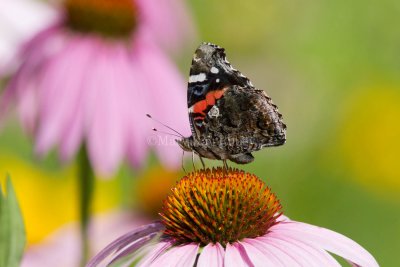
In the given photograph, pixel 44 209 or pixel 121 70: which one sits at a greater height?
pixel 121 70

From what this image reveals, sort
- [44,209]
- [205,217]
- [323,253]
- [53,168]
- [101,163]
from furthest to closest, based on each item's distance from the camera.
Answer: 1. [53,168]
2. [44,209]
3. [101,163]
4. [205,217]
5. [323,253]

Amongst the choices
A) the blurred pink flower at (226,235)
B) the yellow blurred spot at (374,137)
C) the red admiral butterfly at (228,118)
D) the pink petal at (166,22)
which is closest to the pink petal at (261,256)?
the blurred pink flower at (226,235)

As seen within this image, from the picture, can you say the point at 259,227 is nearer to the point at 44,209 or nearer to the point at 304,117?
the point at 44,209

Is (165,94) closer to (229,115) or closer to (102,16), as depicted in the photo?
(102,16)

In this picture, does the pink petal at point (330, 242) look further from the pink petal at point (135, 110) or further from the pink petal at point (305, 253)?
the pink petal at point (135, 110)

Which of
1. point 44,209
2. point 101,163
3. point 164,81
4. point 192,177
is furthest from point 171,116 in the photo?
point 44,209

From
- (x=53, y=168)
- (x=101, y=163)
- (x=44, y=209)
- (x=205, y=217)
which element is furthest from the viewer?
(x=53, y=168)

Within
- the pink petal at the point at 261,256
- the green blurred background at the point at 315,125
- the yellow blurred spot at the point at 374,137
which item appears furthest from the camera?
the yellow blurred spot at the point at 374,137
